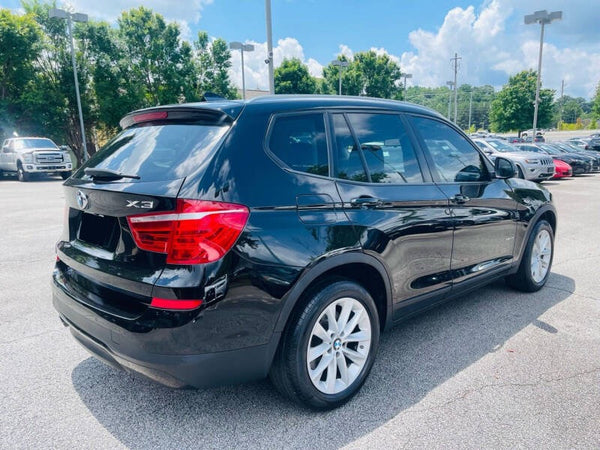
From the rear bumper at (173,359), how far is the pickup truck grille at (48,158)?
19.8 metres

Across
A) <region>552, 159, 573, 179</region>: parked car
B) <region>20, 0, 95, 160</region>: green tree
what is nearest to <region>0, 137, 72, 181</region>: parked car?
<region>20, 0, 95, 160</region>: green tree

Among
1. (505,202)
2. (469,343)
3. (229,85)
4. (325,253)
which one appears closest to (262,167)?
(325,253)

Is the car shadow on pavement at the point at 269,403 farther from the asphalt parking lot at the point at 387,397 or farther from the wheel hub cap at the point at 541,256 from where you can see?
the wheel hub cap at the point at 541,256

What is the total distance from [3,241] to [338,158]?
6.56 m

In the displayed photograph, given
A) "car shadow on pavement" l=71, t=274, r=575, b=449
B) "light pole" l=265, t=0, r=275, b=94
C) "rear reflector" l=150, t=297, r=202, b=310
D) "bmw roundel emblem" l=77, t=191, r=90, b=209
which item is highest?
"light pole" l=265, t=0, r=275, b=94

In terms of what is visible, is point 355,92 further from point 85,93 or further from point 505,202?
point 505,202

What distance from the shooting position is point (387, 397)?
274 cm

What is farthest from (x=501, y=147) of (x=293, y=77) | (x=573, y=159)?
(x=293, y=77)

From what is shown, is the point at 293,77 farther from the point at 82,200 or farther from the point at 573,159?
the point at 82,200

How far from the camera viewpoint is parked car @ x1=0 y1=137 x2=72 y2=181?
62.6 ft

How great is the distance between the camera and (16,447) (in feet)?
7.41

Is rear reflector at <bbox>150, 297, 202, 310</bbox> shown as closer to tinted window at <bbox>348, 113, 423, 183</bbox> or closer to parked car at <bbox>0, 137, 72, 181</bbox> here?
tinted window at <bbox>348, 113, 423, 183</bbox>

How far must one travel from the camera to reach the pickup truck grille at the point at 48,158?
19031 millimetres

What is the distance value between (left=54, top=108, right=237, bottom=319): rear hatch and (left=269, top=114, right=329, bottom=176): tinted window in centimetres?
31
